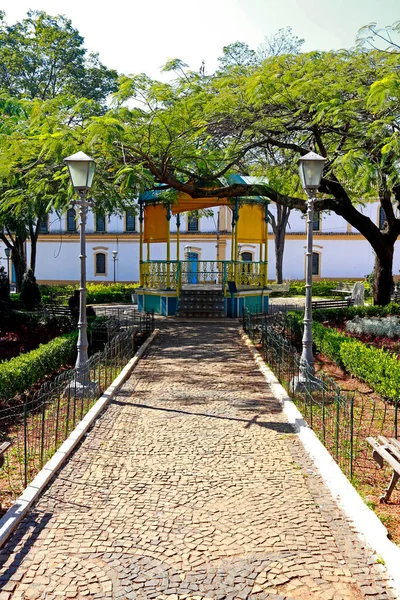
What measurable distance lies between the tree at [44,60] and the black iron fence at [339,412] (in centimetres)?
1788

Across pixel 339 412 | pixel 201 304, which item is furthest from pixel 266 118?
pixel 201 304

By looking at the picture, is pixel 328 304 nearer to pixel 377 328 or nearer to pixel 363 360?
pixel 377 328

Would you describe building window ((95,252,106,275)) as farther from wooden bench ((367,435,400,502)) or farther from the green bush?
wooden bench ((367,435,400,502))

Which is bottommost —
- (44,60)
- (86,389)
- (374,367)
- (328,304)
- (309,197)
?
(86,389)

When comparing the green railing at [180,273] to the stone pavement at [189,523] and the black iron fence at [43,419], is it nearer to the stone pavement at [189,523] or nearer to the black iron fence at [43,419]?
the black iron fence at [43,419]

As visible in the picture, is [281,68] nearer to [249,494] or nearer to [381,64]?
[381,64]

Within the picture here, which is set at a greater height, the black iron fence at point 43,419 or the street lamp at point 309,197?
the street lamp at point 309,197

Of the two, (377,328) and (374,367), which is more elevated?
(377,328)

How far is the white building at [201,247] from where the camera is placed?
137ft

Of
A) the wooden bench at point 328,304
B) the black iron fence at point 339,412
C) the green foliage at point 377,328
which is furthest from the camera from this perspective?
the wooden bench at point 328,304

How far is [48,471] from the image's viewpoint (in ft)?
17.7

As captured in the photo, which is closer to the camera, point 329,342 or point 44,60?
point 329,342

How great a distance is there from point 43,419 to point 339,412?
3364mm

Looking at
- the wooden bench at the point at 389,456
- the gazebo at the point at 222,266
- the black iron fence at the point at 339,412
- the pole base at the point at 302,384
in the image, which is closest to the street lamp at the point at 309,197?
the pole base at the point at 302,384
